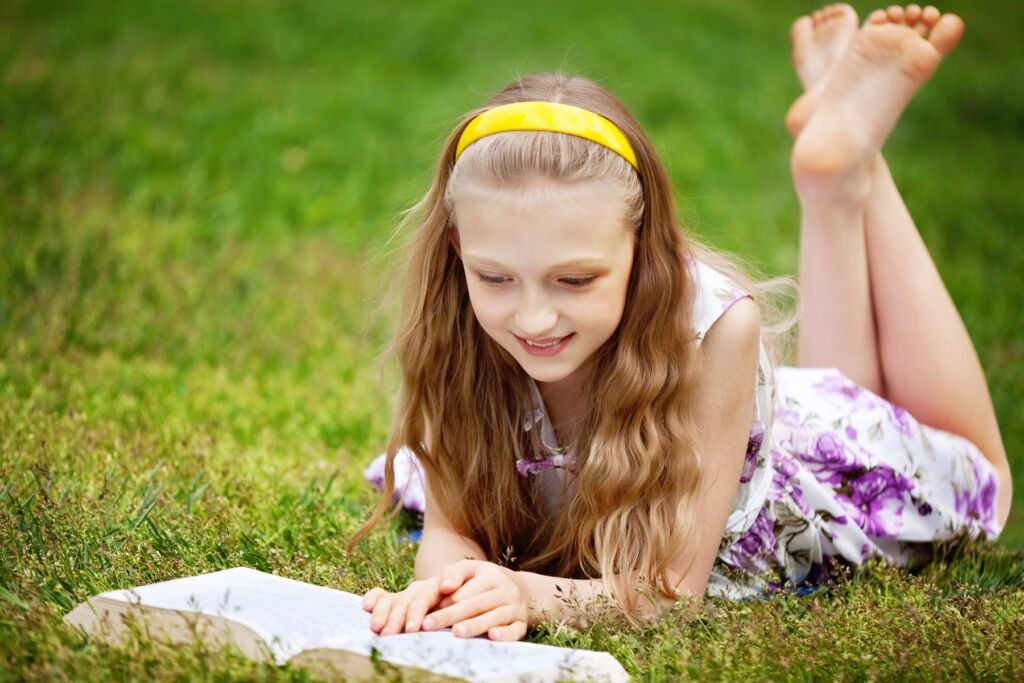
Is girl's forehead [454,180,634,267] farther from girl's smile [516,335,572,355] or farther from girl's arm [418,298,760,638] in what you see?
girl's arm [418,298,760,638]

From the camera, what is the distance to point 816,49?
410 centimetres

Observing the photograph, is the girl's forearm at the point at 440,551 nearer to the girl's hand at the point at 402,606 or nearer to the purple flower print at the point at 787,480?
the girl's hand at the point at 402,606

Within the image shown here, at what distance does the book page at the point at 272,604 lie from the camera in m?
2.03

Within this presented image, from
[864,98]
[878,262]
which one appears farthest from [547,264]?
[864,98]

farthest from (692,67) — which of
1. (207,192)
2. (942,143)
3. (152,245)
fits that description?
(152,245)

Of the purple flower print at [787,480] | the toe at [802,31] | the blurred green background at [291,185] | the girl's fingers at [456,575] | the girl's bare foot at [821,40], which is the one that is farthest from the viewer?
the toe at [802,31]

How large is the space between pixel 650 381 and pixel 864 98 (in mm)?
1442

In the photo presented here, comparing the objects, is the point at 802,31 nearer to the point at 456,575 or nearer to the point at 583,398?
the point at 583,398

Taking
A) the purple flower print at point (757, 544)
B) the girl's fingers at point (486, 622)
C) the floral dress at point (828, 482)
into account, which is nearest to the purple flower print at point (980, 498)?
the floral dress at point (828, 482)

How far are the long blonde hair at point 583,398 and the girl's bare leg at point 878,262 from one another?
778 mm

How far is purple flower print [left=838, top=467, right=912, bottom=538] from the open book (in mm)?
1302

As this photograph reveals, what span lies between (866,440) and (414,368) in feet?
4.29

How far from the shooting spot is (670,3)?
11516mm

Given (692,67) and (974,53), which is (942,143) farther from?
(974,53)
